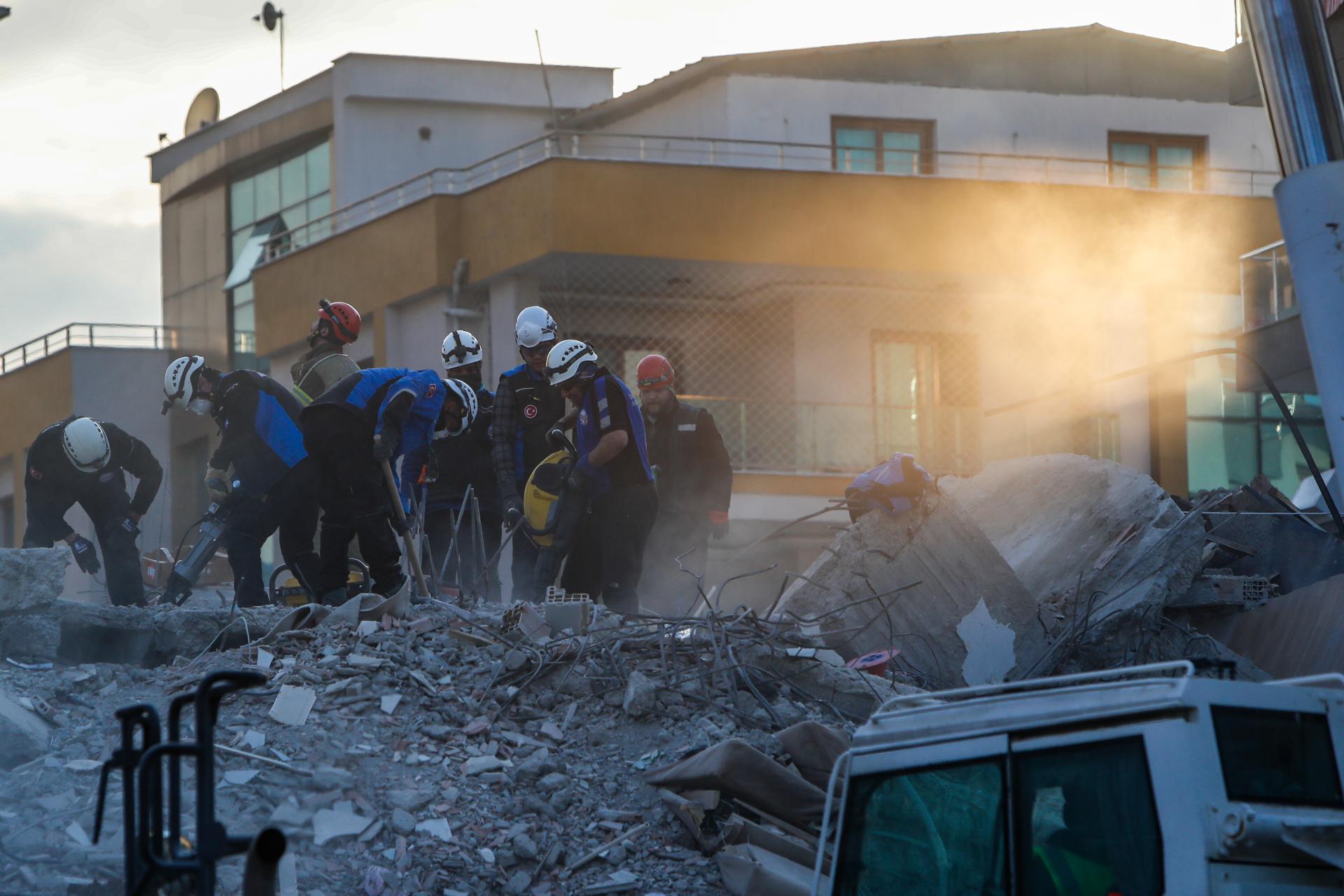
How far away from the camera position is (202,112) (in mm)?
30781

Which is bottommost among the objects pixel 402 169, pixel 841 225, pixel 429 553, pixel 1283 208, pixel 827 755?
pixel 827 755

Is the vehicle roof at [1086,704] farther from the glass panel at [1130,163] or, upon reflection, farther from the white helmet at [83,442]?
the glass panel at [1130,163]

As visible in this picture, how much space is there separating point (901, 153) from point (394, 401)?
15336mm

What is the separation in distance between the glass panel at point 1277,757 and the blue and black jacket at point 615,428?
5.40 metres

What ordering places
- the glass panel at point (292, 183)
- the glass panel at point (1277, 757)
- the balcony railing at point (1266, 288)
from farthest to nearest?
1. the glass panel at point (292, 183)
2. the balcony railing at point (1266, 288)
3. the glass panel at point (1277, 757)

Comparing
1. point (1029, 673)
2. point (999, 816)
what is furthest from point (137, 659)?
point (999, 816)

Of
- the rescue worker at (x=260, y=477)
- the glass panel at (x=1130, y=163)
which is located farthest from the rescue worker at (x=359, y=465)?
the glass panel at (x=1130, y=163)

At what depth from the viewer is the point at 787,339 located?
2136 centimetres

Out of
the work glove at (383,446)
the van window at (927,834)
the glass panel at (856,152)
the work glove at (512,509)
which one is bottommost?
the van window at (927,834)

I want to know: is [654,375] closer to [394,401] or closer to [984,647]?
[394,401]

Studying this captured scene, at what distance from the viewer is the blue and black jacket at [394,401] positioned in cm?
931

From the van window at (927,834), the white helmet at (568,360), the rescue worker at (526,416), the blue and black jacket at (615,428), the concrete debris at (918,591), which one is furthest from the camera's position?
the rescue worker at (526,416)

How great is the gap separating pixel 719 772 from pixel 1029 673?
11.3 ft

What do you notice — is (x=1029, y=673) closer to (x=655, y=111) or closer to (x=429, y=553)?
(x=429, y=553)
